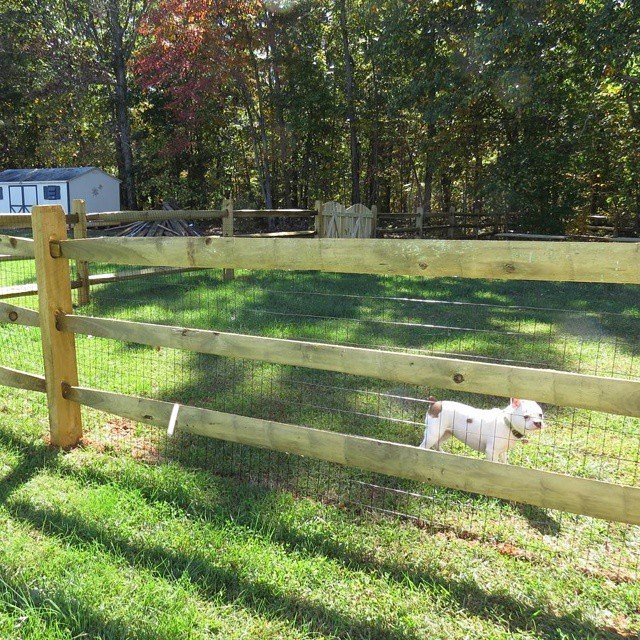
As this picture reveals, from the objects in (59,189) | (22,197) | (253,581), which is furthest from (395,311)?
(22,197)

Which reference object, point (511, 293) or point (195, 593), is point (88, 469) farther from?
point (511, 293)

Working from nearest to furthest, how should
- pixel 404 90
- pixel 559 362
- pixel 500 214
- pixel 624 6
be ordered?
pixel 559 362, pixel 624 6, pixel 404 90, pixel 500 214

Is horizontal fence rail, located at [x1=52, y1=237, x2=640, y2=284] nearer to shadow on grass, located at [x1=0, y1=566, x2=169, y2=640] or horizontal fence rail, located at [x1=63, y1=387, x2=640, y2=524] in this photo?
horizontal fence rail, located at [x1=63, y1=387, x2=640, y2=524]

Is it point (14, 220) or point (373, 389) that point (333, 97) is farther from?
point (373, 389)

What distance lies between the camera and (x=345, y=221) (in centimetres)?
1252

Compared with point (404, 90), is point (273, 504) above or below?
below

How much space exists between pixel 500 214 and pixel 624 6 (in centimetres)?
742

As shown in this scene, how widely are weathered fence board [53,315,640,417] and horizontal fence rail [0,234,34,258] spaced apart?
66 cm

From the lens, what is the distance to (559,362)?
544cm

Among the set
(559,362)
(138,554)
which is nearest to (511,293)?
(559,362)

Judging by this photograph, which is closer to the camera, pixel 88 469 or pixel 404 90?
pixel 88 469

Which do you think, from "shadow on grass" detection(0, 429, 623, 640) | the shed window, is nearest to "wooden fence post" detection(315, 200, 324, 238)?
"shadow on grass" detection(0, 429, 623, 640)

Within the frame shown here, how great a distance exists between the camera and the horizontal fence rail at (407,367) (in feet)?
7.36

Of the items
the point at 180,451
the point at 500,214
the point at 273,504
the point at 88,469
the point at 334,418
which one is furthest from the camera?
the point at 500,214
